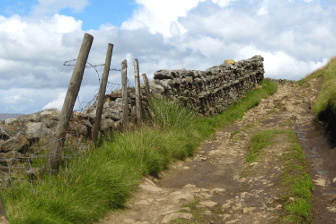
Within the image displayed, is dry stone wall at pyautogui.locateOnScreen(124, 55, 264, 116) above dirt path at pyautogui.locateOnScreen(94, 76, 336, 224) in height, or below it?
above

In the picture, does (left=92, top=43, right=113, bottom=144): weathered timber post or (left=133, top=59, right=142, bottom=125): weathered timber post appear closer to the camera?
(left=92, top=43, right=113, bottom=144): weathered timber post

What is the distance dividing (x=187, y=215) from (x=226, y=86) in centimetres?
1083

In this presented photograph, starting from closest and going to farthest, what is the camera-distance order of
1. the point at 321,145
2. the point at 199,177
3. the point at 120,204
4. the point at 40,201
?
the point at 40,201, the point at 120,204, the point at 199,177, the point at 321,145

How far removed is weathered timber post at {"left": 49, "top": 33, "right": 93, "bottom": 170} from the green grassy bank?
0.32 meters

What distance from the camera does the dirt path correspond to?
4.59 metres

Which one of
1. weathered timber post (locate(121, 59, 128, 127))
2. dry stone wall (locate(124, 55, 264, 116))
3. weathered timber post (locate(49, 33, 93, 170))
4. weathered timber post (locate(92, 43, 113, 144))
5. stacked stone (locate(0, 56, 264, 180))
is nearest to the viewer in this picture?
weathered timber post (locate(49, 33, 93, 170))

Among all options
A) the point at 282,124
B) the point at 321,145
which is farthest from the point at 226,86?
the point at 321,145

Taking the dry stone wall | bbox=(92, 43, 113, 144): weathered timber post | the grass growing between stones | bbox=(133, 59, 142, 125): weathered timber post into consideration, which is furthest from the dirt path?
the dry stone wall

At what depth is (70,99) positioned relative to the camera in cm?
503

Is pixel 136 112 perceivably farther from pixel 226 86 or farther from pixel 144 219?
pixel 226 86

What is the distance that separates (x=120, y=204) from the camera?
4863 millimetres

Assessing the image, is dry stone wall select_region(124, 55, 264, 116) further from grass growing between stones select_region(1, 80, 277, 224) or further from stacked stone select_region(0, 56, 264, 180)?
grass growing between stones select_region(1, 80, 277, 224)

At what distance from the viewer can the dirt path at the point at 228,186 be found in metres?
4.59

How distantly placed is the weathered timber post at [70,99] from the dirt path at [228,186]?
1.45 m
